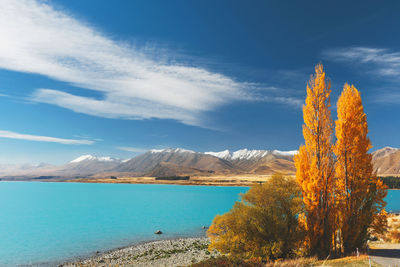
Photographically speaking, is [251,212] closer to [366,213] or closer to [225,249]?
[225,249]

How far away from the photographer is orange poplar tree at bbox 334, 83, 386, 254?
22.7 metres

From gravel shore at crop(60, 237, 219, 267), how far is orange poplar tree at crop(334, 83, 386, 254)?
56.0 ft

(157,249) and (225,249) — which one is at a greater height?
(225,249)

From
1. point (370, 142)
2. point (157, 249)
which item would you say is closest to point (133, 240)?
point (157, 249)

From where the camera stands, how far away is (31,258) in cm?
3362

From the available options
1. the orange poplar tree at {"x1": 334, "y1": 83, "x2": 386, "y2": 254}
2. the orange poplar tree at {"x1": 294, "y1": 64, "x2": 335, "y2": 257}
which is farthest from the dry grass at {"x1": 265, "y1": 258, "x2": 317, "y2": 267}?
the orange poplar tree at {"x1": 334, "y1": 83, "x2": 386, "y2": 254}

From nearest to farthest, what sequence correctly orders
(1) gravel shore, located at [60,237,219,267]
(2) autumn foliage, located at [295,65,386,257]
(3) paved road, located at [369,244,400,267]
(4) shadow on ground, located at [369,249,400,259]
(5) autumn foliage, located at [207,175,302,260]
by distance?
(3) paved road, located at [369,244,400,267] < (5) autumn foliage, located at [207,175,302,260] < (4) shadow on ground, located at [369,249,400,259] < (2) autumn foliage, located at [295,65,386,257] < (1) gravel shore, located at [60,237,219,267]

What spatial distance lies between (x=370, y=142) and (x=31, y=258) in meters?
43.6

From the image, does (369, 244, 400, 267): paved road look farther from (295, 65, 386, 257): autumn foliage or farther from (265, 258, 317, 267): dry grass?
(265, 258, 317, 267): dry grass

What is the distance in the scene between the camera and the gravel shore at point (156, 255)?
30.5m

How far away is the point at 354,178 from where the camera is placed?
23641 mm

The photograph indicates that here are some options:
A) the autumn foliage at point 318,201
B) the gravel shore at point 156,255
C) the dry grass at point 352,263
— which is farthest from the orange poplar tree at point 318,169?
the gravel shore at point 156,255

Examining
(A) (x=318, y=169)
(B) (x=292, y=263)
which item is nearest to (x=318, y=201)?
(A) (x=318, y=169)

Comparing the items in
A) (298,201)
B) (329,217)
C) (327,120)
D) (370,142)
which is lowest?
(329,217)
